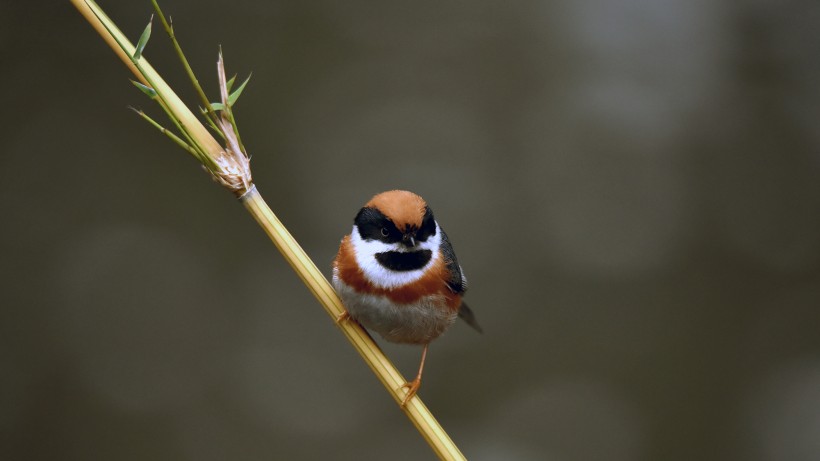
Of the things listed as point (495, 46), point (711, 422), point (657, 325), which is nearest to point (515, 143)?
point (495, 46)

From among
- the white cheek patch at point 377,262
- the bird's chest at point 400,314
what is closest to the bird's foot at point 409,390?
the bird's chest at point 400,314

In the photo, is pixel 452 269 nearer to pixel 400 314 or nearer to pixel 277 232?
pixel 400 314

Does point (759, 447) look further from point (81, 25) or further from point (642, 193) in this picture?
point (81, 25)

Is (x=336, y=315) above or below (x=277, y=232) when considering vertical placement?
below

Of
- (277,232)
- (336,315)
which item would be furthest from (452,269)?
(277,232)

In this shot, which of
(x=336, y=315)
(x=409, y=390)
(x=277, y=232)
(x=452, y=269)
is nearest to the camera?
(x=277, y=232)

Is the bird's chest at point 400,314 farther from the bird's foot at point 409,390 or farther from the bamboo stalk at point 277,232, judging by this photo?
the bamboo stalk at point 277,232

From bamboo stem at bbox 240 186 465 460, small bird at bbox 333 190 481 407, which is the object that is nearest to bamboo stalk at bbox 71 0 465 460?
bamboo stem at bbox 240 186 465 460
